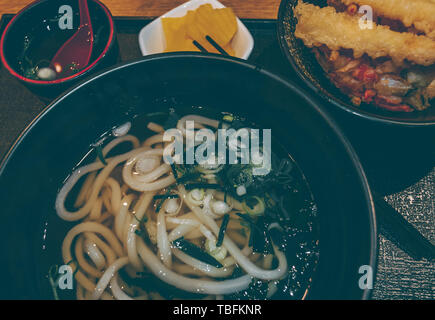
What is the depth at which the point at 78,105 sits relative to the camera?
1.30 metres

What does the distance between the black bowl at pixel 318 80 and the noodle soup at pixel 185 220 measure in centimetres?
33

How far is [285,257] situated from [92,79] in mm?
1072

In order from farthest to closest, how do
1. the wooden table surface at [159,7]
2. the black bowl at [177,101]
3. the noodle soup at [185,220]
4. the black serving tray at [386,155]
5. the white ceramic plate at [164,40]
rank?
the wooden table surface at [159,7], the white ceramic plate at [164,40], the black serving tray at [386,155], the noodle soup at [185,220], the black bowl at [177,101]

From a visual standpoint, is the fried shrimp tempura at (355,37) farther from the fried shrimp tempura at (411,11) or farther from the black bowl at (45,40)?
the black bowl at (45,40)

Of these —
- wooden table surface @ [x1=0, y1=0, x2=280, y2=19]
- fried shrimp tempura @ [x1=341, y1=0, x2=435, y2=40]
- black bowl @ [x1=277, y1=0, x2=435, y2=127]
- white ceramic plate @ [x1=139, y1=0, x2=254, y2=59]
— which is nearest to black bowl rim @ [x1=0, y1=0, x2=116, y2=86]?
white ceramic plate @ [x1=139, y1=0, x2=254, y2=59]

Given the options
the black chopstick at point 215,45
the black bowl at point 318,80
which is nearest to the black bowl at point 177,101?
the black bowl at point 318,80

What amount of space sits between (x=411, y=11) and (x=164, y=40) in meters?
1.27

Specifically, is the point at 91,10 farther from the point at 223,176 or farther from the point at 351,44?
the point at 351,44

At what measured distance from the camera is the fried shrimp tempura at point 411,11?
1.49 metres

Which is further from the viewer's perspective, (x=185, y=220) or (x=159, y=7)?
(x=159, y=7)

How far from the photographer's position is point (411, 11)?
151 cm

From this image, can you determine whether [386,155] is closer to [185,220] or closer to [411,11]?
[411,11]

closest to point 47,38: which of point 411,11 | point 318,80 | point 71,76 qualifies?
point 71,76
